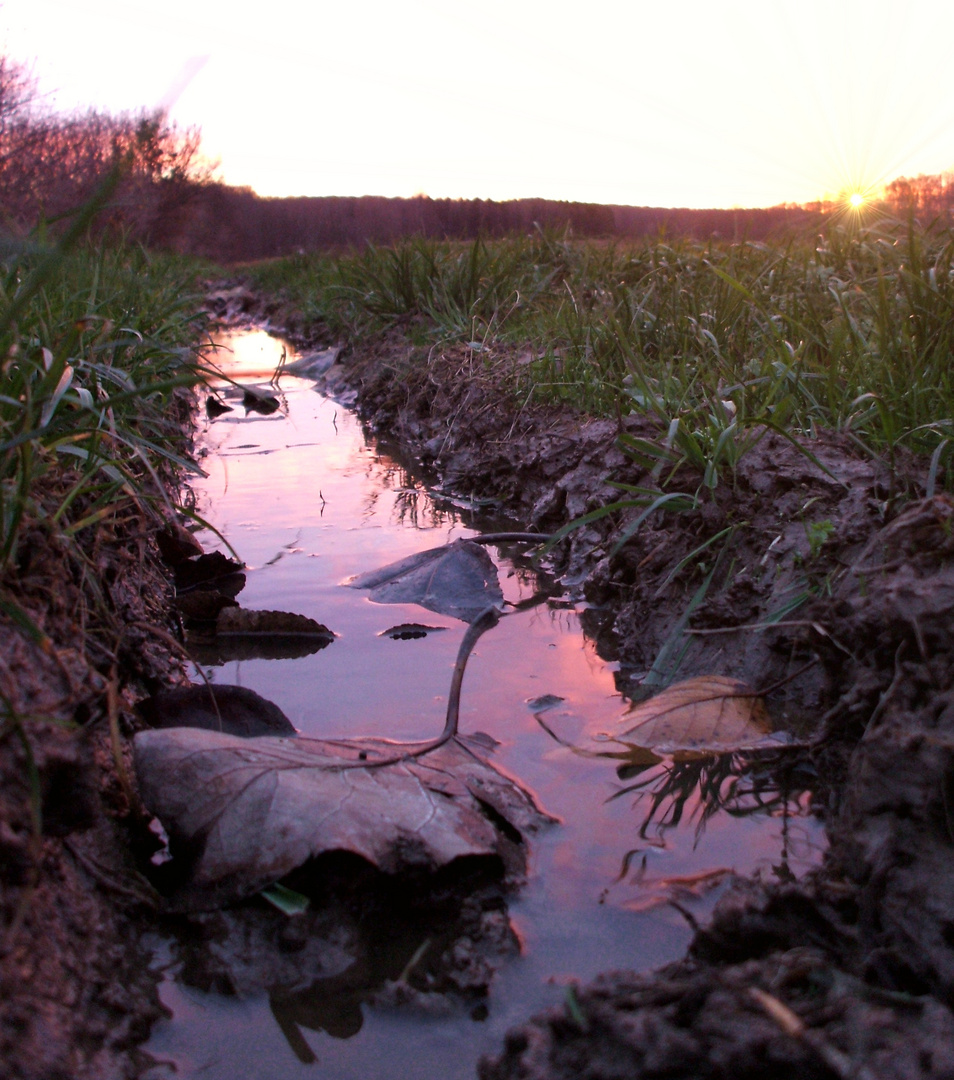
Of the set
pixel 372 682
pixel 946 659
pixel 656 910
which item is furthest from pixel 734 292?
pixel 656 910

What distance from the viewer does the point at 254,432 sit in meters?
5.06

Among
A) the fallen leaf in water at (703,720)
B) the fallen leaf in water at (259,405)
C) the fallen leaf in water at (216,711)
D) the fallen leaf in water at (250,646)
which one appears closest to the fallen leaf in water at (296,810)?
the fallen leaf in water at (216,711)

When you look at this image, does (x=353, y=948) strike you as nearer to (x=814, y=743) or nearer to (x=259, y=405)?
(x=814, y=743)

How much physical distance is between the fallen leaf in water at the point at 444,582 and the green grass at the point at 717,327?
1.73 feet

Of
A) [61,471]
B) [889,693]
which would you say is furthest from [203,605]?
[889,693]

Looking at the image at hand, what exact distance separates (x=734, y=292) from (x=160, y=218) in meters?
36.9

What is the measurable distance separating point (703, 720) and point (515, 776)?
1.16ft

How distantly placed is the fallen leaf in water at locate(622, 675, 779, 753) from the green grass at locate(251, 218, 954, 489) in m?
0.58

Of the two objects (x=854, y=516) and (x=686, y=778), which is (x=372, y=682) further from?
(x=854, y=516)

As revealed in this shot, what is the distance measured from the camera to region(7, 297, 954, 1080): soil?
2.78 ft

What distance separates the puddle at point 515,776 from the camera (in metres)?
1.01

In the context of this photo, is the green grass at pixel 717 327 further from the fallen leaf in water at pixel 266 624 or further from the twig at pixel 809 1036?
the twig at pixel 809 1036

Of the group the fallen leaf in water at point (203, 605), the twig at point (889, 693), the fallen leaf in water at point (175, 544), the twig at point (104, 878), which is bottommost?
the twig at point (104, 878)

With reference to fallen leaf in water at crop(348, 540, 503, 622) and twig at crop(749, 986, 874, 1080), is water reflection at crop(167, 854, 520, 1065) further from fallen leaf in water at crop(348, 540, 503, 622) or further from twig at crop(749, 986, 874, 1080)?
fallen leaf in water at crop(348, 540, 503, 622)
